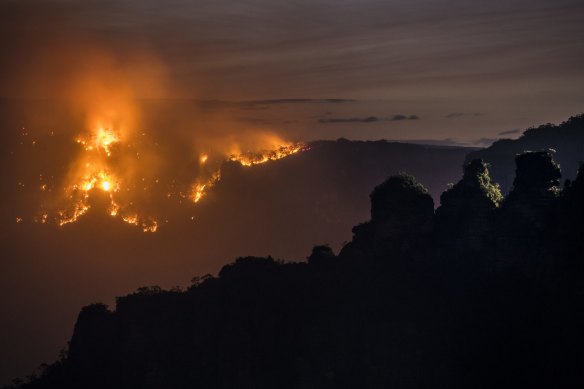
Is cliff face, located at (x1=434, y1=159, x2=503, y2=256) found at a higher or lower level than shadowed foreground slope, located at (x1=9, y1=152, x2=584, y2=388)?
higher

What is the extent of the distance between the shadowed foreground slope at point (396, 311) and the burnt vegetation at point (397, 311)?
224mm

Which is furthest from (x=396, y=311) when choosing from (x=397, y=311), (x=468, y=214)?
(x=468, y=214)

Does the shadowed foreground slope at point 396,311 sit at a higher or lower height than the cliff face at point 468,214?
lower

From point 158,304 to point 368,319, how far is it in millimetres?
44609

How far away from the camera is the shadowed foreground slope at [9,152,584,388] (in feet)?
438

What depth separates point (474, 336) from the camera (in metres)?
139

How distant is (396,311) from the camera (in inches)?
5817

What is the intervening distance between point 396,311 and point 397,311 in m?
0.19

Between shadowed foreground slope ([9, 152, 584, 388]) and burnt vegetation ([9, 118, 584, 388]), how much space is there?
0.74 feet

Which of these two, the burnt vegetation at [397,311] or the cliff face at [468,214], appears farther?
the cliff face at [468,214]

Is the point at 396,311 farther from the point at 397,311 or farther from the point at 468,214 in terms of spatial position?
the point at 468,214

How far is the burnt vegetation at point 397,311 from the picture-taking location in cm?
13338

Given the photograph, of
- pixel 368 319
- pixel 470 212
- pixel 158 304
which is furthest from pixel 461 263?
pixel 158 304

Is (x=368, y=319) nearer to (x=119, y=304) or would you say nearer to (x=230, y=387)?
(x=230, y=387)
